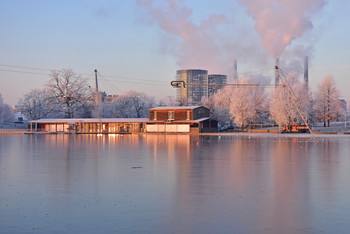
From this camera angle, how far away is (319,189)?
1300 centimetres

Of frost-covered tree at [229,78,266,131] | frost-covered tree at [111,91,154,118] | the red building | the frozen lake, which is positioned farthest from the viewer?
frost-covered tree at [111,91,154,118]

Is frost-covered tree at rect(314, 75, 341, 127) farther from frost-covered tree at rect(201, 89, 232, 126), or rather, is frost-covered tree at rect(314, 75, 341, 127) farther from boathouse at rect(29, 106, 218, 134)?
boathouse at rect(29, 106, 218, 134)

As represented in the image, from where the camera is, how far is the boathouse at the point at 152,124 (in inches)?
3216

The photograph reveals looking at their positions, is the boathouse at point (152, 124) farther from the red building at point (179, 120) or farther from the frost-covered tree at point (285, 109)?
the frost-covered tree at point (285, 109)

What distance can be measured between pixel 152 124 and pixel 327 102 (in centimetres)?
4647

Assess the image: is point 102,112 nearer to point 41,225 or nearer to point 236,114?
point 236,114

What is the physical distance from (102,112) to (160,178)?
339 feet

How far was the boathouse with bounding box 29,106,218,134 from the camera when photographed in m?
81.7

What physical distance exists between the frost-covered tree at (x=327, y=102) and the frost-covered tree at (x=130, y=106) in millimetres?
49746

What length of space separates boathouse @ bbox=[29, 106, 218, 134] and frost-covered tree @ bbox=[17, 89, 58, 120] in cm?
776

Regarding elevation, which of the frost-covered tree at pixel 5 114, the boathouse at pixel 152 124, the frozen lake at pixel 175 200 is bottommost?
the frozen lake at pixel 175 200

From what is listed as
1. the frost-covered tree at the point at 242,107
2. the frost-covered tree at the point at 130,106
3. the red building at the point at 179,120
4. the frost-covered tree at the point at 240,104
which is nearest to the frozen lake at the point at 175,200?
the red building at the point at 179,120

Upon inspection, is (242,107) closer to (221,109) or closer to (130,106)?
(221,109)

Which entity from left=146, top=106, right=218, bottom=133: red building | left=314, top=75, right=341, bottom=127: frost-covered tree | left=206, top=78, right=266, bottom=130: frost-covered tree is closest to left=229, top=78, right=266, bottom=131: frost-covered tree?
left=206, top=78, right=266, bottom=130: frost-covered tree
